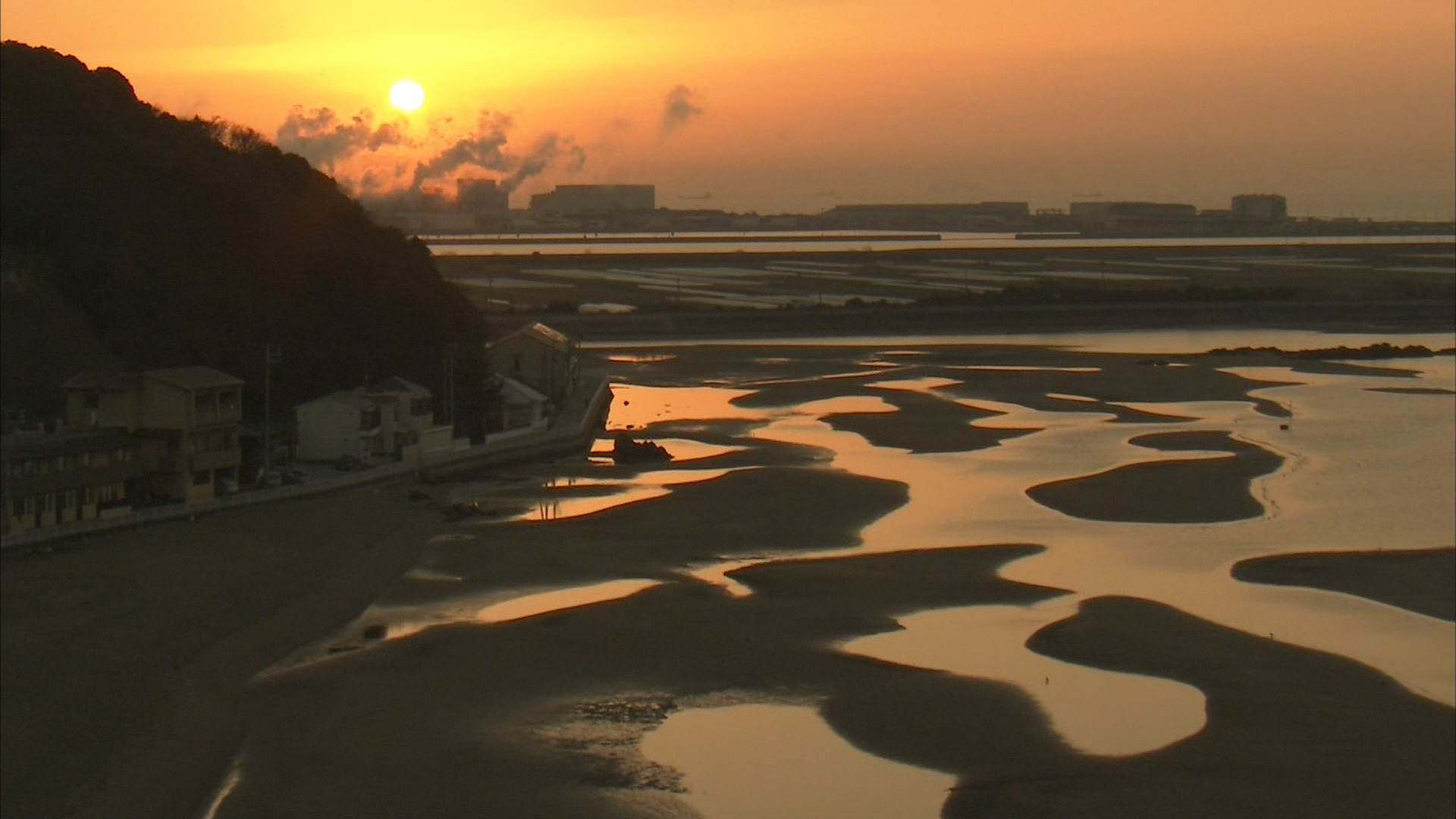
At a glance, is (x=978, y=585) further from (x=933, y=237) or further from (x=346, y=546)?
(x=933, y=237)

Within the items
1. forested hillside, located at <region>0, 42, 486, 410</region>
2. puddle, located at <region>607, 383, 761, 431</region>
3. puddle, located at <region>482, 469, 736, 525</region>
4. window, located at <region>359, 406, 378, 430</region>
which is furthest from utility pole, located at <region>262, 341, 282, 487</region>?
puddle, located at <region>607, 383, 761, 431</region>

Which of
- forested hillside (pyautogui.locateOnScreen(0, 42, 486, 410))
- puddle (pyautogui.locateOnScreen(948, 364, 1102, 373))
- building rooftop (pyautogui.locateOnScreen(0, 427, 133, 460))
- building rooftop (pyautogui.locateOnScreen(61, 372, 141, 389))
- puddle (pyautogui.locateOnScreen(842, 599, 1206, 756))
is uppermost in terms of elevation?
forested hillside (pyautogui.locateOnScreen(0, 42, 486, 410))

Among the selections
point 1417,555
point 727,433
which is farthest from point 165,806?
point 727,433

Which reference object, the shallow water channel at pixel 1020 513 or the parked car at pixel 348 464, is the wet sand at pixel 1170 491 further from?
the parked car at pixel 348 464

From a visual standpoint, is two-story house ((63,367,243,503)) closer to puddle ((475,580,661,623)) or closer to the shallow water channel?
the shallow water channel

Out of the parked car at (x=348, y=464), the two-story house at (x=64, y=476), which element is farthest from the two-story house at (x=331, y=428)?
the two-story house at (x=64, y=476)
